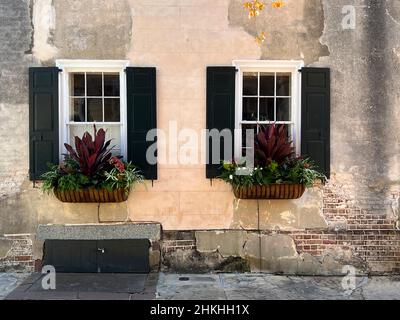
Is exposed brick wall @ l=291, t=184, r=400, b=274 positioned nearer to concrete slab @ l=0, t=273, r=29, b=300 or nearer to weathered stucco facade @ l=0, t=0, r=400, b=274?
weathered stucco facade @ l=0, t=0, r=400, b=274

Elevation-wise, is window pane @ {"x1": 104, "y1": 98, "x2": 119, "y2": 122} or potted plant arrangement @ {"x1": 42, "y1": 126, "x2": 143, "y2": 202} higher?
window pane @ {"x1": 104, "y1": 98, "x2": 119, "y2": 122}

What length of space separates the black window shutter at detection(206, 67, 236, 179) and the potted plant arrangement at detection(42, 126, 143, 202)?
4.58 ft

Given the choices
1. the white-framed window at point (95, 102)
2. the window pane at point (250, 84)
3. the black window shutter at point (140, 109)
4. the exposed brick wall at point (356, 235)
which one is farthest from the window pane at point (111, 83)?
the exposed brick wall at point (356, 235)

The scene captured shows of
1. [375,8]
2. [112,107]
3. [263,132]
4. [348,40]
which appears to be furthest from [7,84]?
[375,8]

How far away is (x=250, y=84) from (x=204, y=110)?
87 cm

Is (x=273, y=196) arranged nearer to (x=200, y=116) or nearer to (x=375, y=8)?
(x=200, y=116)

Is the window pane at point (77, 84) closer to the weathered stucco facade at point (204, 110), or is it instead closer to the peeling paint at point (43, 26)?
the weathered stucco facade at point (204, 110)

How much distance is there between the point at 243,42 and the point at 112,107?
7.45ft

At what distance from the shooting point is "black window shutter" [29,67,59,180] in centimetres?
603

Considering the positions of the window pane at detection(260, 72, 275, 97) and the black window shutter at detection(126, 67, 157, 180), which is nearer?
the black window shutter at detection(126, 67, 157, 180)

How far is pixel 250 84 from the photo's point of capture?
20.9ft

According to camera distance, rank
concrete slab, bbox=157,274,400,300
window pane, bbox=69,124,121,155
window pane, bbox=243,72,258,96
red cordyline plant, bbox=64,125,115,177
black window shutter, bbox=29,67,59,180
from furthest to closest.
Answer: window pane, bbox=243,72,258,96 < window pane, bbox=69,124,121,155 < black window shutter, bbox=29,67,59,180 < red cordyline plant, bbox=64,125,115,177 < concrete slab, bbox=157,274,400,300

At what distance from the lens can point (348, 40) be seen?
20.6ft

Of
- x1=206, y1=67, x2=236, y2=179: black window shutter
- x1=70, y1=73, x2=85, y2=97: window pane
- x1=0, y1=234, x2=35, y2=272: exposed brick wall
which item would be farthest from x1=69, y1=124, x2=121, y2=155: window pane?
x1=0, y1=234, x2=35, y2=272: exposed brick wall
